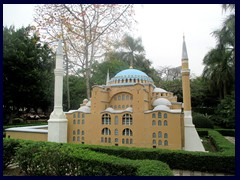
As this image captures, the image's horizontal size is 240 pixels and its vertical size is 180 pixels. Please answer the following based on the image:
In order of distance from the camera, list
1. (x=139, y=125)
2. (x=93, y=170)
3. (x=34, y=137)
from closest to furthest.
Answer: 1. (x=93, y=170)
2. (x=139, y=125)
3. (x=34, y=137)

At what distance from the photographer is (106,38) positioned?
17125 millimetres

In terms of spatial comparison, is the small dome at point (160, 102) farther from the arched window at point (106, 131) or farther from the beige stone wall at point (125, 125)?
the arched window at point (106, 131)

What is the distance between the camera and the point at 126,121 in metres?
11.8

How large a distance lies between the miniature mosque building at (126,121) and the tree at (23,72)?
913 cm

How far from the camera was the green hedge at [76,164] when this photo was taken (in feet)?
18.0

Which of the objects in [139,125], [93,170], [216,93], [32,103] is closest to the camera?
[93,170]

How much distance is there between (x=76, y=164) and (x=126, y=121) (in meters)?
6.00

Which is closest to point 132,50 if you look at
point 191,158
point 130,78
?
point 130,78

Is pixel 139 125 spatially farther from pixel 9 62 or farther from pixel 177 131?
pixel 9 62

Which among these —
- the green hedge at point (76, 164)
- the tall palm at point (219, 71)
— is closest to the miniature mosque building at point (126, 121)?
the green hedge at point (76, 164)

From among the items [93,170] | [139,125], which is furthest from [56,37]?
[93,170]

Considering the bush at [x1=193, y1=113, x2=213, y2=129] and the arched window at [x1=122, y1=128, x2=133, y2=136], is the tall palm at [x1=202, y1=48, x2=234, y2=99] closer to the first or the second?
the bush at [x1=193, y1=113, x2=213, y2=129]

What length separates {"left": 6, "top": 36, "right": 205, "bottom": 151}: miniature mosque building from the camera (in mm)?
10953

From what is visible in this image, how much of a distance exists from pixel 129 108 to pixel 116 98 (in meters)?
1.35
